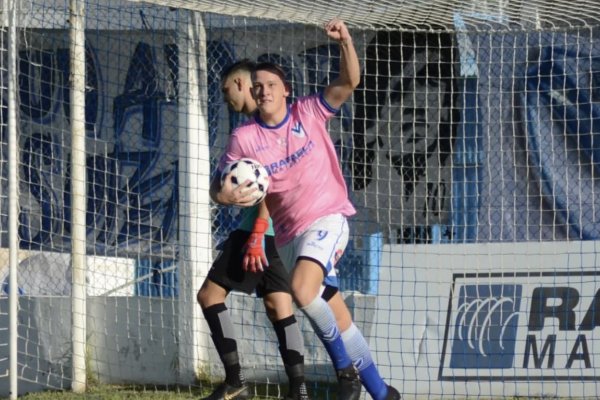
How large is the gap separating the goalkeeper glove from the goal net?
158 cm

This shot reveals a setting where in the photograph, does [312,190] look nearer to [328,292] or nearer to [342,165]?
[328,292]

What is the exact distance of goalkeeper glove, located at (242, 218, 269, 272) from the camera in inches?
281

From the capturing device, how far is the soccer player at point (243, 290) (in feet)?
23.9

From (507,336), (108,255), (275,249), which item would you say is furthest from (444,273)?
(108,255)

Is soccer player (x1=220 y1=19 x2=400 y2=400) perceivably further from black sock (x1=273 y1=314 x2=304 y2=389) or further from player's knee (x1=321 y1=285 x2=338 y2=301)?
black sock (x1=273 y1=314 x2=304 y2=389)

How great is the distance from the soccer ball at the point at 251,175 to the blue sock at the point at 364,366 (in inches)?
34.8

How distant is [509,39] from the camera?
29.7ft

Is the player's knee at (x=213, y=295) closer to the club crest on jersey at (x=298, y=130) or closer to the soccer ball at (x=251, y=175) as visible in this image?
the soccer ball at (x=251, y=175)

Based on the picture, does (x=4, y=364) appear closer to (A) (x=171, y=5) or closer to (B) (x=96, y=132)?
(B) (x=96, y=132)

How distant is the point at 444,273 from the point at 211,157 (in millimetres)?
2133

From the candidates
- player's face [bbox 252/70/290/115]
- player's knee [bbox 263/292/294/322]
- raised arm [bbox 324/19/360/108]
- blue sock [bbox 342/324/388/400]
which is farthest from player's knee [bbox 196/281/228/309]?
raised arm [bbox 324/19/360/108]

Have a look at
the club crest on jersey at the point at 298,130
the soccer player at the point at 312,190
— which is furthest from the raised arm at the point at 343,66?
the club crest on jersey at the point at 298,130

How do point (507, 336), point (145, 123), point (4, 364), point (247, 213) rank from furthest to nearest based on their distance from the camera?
1. point (145, 123)
2. point (4, 364)
3. point (507, 336)
4. point (247, 213)

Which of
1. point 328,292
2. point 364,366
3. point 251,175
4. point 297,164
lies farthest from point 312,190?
point 364,366
